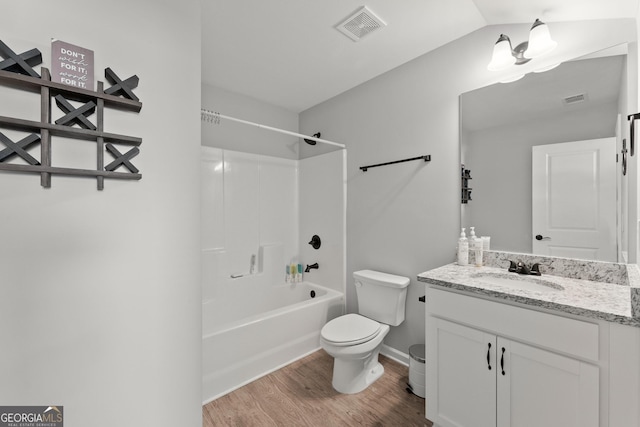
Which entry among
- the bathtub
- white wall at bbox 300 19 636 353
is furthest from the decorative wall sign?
white wall at bbox 300 19 636 353

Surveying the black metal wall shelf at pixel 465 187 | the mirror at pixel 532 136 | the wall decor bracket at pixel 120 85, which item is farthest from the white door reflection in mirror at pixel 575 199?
the wall decor bracket at pixel 120 85

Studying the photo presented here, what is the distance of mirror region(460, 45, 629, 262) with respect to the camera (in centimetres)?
138

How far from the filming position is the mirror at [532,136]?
138cm

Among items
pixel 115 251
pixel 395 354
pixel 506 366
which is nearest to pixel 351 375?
pixel 395 354

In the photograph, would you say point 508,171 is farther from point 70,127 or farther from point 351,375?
point 70,127

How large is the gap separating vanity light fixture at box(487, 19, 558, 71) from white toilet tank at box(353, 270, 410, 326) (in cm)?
162

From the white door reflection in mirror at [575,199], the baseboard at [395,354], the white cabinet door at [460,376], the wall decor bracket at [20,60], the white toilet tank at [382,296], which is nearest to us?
the wall decor bracket at [20,60]

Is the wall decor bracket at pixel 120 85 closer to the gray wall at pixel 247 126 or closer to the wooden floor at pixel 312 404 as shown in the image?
the gray wall at pixel 247 126

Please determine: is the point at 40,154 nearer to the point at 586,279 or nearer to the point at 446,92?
the point at 446,92

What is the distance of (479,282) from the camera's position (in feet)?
4.57

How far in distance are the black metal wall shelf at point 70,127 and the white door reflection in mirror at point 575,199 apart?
2.13 m

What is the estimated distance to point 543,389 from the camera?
44.5 inches

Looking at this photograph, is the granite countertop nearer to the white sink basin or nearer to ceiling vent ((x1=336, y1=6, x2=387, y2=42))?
the white sink basin

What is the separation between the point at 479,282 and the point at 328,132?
206 centimetres
